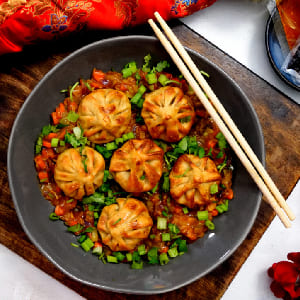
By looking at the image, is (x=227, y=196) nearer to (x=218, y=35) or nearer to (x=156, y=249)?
(x=156, y=249)

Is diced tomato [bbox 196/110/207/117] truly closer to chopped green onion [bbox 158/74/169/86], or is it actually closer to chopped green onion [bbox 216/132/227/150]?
chopped green onion [bbox 216/132/227/150]

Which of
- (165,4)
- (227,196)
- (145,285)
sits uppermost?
(165,4)

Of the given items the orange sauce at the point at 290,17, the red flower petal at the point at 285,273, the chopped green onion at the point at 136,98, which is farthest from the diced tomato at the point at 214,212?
the orange sauce at the point at 290,17

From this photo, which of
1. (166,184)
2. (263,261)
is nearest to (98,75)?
(166,184)

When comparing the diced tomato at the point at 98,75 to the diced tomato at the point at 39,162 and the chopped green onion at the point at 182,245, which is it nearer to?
the diced tomato at the point at 39,162

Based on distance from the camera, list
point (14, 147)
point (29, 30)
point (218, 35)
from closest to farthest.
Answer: point (14, 147) → point (29, 30) → point (218, 35)

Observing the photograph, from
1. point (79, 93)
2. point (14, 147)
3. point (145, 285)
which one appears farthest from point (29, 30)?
point (145, 285)
